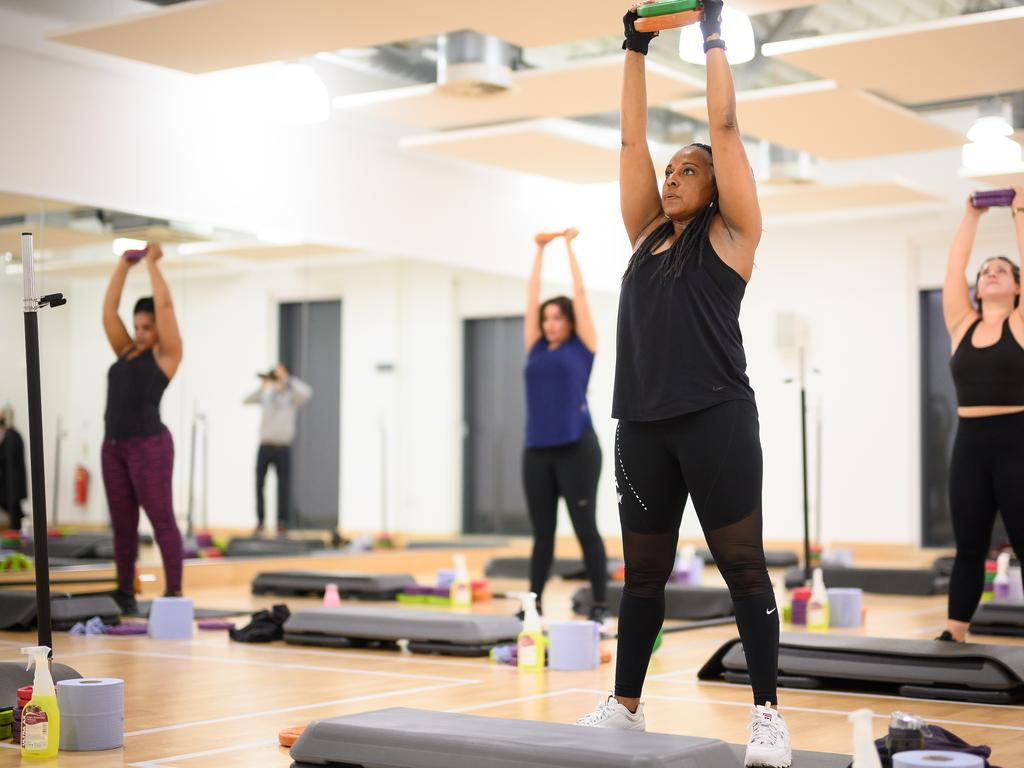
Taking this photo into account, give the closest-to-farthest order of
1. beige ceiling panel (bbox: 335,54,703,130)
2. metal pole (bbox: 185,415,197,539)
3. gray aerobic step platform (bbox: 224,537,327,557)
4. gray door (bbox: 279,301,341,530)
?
beige ceiling panel (bbox: 335,54,703,130)
metal pole (bbox: 185,415,197,539)
gray aerobic step platform (bbox: 224,537,327,557)
gray door (bbox: 279,301,341,530)

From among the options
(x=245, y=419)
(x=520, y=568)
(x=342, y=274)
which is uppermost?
(x=342, y=274)

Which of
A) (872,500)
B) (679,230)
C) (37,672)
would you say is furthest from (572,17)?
(872,500)

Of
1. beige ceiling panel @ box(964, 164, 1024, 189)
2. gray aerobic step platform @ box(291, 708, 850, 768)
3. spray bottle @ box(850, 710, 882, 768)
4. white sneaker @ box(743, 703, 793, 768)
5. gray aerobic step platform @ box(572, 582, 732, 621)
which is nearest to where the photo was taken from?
spray bottle @ box(850, 710, 882, 768)

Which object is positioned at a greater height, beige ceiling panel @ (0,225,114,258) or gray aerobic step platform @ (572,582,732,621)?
beige ceiling panel @ (0,225,114,258)

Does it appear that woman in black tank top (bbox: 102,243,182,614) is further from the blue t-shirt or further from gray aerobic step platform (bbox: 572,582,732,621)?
gray aerobic step platform (bbox: 572,582,732,621)

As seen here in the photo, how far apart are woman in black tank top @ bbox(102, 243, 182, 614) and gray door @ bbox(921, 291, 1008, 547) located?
6.98 m

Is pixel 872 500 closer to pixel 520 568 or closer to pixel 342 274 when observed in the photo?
pixel 520 568

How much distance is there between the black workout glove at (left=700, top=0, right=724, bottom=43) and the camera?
294 centimetres

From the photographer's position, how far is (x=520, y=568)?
9469mm

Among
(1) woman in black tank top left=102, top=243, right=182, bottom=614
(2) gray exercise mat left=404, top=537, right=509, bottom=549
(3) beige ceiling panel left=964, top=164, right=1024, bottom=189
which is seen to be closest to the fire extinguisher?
(1) woman in black tank top left=102, top=243, right=182, bottom=614

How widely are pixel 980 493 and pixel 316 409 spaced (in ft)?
19.7

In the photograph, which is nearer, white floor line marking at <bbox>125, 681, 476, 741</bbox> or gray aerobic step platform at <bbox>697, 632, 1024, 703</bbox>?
white floor line marking at <bbox>125, 681, 476, 741</bbox>

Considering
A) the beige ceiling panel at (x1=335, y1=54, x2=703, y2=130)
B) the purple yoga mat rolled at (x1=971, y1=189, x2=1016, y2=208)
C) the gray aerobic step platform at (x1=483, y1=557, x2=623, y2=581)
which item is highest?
the beige ceiling panel at (x1=335, y1=54, x2=703, y2=130)

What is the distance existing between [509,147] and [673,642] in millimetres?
4201
